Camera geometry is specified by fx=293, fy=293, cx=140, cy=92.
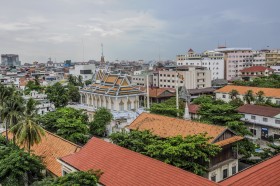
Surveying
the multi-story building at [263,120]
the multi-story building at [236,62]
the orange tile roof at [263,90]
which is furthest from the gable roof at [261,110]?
the multi-story building at [236,62]

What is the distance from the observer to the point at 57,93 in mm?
60500

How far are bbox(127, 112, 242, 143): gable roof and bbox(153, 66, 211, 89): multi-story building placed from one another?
49.7 metres

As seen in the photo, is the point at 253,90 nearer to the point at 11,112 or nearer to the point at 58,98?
the point at 58,98

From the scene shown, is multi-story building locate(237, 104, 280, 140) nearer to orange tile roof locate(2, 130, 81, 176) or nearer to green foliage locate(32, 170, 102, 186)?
orange tile roof locate(2, 130, 81, 176)

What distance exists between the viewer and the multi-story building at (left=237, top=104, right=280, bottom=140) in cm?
4272

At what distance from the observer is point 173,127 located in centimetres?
3111

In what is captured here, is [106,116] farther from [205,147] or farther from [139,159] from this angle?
[139,159]

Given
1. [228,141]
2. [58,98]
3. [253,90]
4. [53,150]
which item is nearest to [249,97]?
[253,90]

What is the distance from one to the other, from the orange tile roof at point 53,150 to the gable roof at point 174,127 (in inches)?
275

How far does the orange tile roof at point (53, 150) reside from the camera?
1023 inches

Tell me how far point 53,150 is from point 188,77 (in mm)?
62691

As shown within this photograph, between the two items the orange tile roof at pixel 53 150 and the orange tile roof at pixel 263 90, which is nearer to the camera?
the orange tile roof at pixel 53 150

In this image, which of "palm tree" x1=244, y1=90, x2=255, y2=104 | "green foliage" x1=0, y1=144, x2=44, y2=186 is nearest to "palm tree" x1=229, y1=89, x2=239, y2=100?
"palm tree" x1=244, y1=90, x2=255, y2=104

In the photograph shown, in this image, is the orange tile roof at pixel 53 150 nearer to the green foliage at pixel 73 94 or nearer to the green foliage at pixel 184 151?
the green foliage at pixel 184 151
